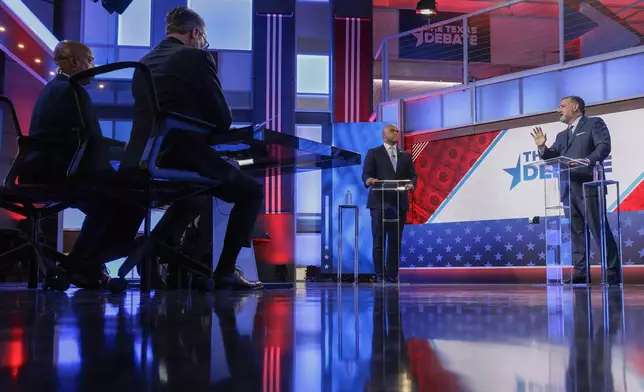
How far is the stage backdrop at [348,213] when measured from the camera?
23.3 feet

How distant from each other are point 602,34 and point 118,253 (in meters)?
5.78

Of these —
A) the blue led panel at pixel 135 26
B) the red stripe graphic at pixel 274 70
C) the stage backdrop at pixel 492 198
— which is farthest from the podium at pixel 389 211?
the blue led panel at pixel 135 26

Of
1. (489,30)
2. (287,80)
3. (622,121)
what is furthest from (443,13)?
(622,121)

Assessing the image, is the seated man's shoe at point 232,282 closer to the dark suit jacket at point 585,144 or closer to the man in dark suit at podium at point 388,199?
the dark suit jacket at point 585,144

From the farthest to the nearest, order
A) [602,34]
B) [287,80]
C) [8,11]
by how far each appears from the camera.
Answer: [287,80], [602,34], [8,11]

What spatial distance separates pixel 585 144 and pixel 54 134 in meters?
3.81

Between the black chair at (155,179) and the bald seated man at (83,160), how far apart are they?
13 cm

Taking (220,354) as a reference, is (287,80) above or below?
above

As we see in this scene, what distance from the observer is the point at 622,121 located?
20.4 ft

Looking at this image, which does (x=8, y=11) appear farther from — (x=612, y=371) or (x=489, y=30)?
(x=489, y=30)

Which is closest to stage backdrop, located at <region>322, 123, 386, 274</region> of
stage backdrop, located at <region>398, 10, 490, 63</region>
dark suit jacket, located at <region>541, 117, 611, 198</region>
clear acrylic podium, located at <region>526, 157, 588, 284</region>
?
dark suit jacket, located at <region>541, 117, 611, 198</region>

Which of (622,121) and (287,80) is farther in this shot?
(287,80)

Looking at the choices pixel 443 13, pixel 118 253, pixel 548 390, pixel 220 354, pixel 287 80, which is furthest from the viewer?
pixel 443 13

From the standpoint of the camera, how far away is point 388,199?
229 inches
